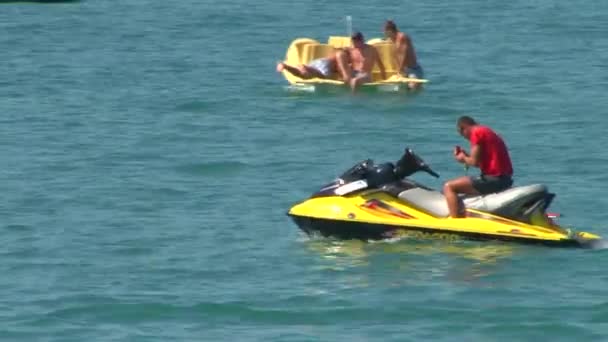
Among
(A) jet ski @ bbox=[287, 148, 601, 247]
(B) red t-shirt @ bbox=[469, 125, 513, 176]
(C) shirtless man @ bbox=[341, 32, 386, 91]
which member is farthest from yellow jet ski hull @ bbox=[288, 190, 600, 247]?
(C) shirtless man @ bbox=[341, 32, 386, 91]

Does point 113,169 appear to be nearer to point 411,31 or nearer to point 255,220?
point 255,220

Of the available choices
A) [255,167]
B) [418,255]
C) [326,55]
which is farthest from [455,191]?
[326,55]

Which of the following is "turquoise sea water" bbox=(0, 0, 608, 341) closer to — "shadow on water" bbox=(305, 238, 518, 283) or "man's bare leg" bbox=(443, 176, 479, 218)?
"shadow on water" bbox=(305, 238, 518, 283)

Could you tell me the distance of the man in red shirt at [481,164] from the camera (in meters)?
18.6

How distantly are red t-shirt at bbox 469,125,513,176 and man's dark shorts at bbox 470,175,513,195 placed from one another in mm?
47

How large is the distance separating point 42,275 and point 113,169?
6.17 meters

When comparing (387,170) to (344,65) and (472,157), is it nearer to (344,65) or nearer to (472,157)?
(472,157)

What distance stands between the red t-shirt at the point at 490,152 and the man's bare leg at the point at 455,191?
0.23 m

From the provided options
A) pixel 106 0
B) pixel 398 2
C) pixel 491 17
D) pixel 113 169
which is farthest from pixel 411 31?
pixel 113 169

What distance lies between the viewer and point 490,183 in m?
18.7

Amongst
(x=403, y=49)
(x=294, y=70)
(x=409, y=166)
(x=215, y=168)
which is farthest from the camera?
(x=294, y=70)

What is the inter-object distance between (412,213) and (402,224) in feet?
0.62

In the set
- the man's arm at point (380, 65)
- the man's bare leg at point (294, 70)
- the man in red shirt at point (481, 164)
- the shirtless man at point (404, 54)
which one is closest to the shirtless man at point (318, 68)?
the man's bare leg at point (294, 70)

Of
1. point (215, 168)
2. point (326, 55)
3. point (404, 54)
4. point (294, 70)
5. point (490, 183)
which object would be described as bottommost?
point (215, 168)
